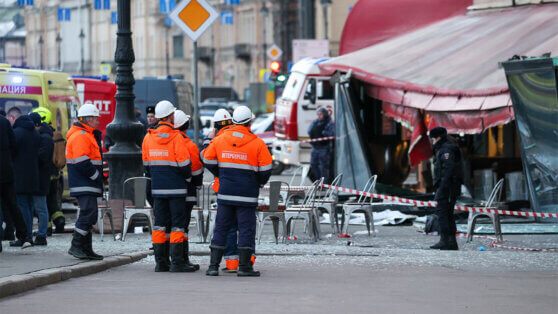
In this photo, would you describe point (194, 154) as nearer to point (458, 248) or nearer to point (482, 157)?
point (458, 248)

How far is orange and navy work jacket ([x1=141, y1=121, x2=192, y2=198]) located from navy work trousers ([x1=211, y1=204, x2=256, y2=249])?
1.63ft

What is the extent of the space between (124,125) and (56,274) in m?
6.91

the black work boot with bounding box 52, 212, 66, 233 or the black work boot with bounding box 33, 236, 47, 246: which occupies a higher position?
the black work boot with bounding box 52, 212, 66, 233

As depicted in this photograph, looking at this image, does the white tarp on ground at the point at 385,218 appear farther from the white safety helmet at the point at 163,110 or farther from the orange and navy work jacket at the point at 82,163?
the white safety helmet at the point at 163,110

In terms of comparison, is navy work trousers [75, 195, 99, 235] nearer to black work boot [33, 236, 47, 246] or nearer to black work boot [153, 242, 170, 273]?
black work boot [153, 242, 170, 273]

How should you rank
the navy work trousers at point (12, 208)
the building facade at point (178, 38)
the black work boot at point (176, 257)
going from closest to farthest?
the black work boot at point (176, 257), the navy work trousers at point (12, 208), the building facade at point (178, 38)

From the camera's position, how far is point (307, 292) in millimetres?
11336

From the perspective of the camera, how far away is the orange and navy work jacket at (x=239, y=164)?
510 inches

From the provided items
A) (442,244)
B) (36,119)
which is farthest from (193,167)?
(442,244)

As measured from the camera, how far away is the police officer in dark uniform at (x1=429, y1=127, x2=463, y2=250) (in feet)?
54.0

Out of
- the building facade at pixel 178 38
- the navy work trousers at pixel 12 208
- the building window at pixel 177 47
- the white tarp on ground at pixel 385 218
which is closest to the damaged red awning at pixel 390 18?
the white tarp on ground at pixel 385 218

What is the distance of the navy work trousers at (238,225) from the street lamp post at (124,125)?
567 cm

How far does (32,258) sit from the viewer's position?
547 inches

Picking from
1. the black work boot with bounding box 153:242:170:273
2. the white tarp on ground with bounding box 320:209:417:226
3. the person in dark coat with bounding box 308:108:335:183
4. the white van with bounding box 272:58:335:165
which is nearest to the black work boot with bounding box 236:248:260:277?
the black work boot with bounding box 153:242:170:273
